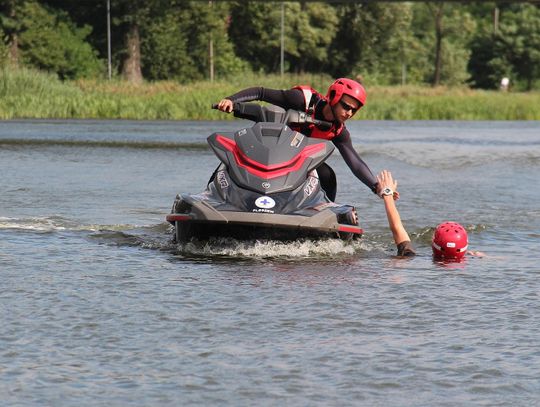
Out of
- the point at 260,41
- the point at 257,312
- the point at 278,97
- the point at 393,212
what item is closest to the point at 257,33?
the point at 260,41

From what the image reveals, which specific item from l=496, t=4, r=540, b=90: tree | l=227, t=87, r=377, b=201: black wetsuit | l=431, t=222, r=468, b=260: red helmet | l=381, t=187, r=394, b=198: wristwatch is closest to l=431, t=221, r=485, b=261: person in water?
l=431, t=222, r=468, b=260: red helmet

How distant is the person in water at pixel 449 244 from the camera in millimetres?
10594

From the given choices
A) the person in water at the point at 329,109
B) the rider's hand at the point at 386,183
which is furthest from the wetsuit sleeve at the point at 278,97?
the rider's hand at the point at 386,183

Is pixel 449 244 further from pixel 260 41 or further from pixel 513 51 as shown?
pixel 513 51

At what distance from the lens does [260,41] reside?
96.7 metres

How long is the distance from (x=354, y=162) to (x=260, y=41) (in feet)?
282

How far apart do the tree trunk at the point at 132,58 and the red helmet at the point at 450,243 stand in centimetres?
6327

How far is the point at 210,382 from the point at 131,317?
156cm

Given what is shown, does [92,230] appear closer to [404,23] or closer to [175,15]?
[175,15]

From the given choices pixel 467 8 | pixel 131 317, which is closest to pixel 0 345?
pixel 131 317

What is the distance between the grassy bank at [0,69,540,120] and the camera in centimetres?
4253

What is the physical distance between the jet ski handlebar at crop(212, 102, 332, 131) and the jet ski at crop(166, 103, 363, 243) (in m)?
0.16

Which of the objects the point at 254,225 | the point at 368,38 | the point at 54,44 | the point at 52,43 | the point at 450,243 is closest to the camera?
the point at 254,225

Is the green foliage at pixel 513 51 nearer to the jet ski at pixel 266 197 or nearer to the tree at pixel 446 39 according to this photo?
the tree at pixel 446 39
